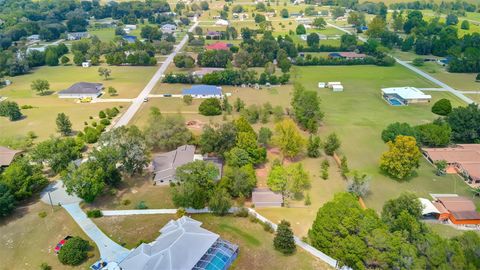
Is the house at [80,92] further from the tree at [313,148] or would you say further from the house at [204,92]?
the tree at [313,148]

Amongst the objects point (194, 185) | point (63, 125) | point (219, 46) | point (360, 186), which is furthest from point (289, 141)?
point (219, 46)

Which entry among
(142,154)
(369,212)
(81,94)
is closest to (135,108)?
(81,94)

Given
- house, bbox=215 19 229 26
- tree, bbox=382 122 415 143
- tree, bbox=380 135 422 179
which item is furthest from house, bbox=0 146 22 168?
house, bbox=215 19 229 26

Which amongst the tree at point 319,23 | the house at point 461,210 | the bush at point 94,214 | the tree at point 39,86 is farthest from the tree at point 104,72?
the tree at point 319,23

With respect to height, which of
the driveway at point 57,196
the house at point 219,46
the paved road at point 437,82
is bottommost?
the paved road at point 437,82

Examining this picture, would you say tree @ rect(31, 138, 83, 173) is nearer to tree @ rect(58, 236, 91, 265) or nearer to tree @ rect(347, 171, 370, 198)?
tree @ rect(58, 236, 91, 265)

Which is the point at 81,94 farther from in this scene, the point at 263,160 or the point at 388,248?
the point at 388,248
